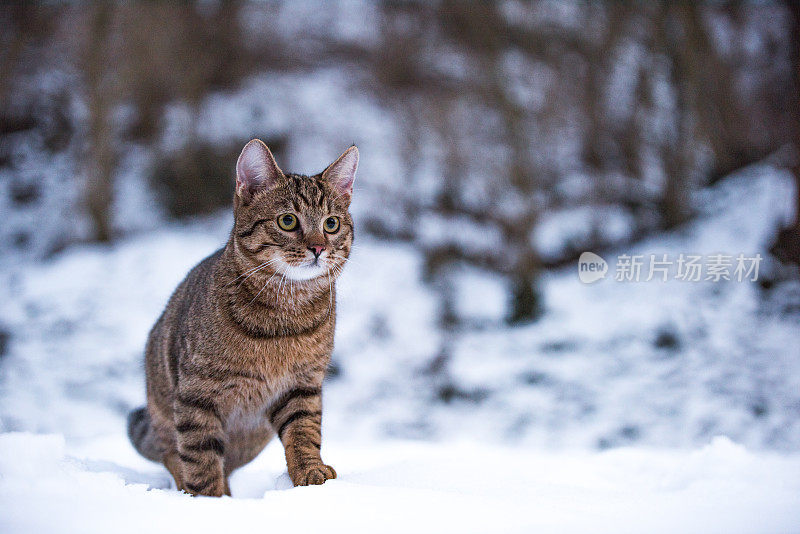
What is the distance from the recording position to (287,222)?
6.64 feet

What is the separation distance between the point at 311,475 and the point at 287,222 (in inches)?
30.7

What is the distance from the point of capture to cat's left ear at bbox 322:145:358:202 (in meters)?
2.16

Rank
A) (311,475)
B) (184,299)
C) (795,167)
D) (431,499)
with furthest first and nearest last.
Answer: (795,167), (184,299), (311,475), (431,499)

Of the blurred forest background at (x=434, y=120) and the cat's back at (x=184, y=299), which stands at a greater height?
the blurred forest background at (x=434, y=120)

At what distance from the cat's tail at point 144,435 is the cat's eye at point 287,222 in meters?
1.00

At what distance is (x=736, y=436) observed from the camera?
405 cm

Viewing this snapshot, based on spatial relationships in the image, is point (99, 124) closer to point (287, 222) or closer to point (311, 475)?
point (287, 222)

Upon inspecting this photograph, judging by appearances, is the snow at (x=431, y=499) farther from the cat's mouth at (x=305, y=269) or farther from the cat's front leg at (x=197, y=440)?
the cat's mouth at (x=305, y=269)

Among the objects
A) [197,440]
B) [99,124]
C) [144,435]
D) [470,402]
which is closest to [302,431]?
[197,440]

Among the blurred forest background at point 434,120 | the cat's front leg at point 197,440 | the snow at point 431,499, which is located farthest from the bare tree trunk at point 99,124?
the cat's front leg at point 197,440

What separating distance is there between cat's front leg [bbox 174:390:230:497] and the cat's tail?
455 mm

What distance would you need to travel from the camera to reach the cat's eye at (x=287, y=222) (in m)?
2.01

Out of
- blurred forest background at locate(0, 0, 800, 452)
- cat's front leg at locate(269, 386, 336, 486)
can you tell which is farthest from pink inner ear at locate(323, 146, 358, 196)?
blurred forest background at locate(0, 0, 800, 452)

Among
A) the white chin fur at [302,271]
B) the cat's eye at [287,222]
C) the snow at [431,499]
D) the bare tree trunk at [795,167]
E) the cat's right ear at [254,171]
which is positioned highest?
the bare tree trunk at [795,167]
